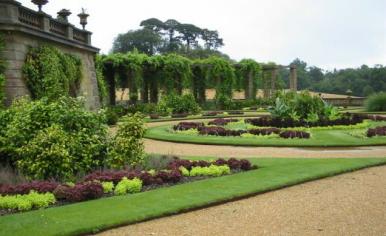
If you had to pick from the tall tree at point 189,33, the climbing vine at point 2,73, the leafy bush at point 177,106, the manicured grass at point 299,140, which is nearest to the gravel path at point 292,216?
the manicured grass at point 299,140

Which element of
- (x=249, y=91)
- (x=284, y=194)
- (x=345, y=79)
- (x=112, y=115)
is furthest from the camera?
(x=345, y=79)

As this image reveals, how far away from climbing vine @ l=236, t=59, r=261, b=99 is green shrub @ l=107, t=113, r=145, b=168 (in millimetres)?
33905

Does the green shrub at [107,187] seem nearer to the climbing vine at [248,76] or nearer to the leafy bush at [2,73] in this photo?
the leafy bush at [2,73]

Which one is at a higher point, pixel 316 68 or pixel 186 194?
pixel 316 68

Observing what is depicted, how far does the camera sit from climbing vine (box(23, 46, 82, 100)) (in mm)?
15773

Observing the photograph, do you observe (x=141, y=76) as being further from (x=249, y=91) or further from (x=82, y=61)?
(x=82, y=61)

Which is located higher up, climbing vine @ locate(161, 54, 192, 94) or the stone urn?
the stone urn

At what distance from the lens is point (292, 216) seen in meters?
6.46

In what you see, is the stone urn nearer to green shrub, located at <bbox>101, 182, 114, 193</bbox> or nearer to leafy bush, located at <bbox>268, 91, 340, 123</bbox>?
leafy bush, located at <bbox>268, 91, 340, 123</bbox>

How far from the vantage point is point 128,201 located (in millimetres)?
7066

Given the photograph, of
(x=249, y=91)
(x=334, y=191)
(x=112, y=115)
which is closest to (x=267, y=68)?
(x=249, y=91)

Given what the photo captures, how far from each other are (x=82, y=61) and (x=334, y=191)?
Result: 16499mm

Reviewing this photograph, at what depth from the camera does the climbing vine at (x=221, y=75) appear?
4144cm

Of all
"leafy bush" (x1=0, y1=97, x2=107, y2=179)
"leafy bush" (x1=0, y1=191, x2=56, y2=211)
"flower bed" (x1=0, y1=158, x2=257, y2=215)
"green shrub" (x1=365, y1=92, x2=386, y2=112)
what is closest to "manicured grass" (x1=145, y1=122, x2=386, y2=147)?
"flower bed" (x1=0, y1=158, x2=257, y2=215)
